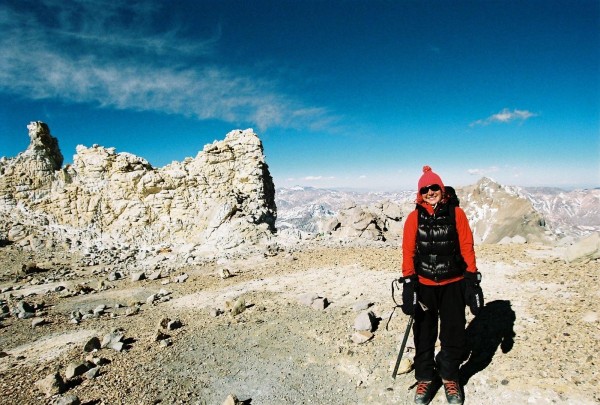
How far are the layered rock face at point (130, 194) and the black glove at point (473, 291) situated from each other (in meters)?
21.6

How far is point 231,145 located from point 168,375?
23.9m

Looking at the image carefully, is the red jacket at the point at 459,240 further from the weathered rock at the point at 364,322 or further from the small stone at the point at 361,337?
the weathered rock at the point at 364,322

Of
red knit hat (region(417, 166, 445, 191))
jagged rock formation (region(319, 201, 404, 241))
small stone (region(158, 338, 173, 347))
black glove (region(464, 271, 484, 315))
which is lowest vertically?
small stone (region(158, 338, 173, 347))

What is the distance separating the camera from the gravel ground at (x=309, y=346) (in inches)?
247

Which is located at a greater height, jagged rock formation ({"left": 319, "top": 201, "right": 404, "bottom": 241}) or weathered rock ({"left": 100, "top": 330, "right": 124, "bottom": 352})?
jagged rock formation ({"left": 319, "top": 201, "right": 404, "bottom": 241})

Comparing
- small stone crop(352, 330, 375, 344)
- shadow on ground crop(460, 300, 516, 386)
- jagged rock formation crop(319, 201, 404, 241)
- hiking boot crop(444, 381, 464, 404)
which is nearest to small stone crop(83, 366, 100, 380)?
small stone crop(352, 330, 375, 344)

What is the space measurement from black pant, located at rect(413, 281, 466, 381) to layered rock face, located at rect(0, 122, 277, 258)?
21082mm

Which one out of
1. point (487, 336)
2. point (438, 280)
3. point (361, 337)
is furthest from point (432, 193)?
point (361, 337)

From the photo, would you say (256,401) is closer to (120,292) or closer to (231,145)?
(120,292)

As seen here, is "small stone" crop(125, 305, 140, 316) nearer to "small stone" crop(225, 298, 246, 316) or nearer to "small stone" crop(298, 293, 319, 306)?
"small stone" crop(225, 298, 246, 316)

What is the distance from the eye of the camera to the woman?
5570 millimetres

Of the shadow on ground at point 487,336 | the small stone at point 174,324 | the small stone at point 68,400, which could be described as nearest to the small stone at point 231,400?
the small stone at point 68,400

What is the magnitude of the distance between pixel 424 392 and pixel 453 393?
18.9 inches

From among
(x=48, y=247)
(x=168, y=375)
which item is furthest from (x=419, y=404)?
(x=48, y=247)
